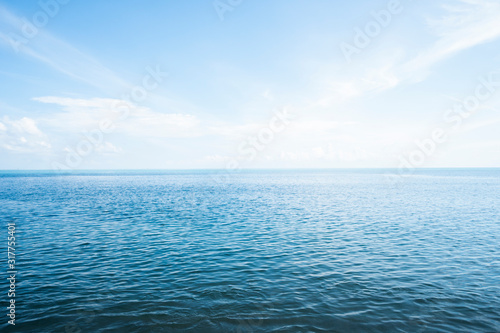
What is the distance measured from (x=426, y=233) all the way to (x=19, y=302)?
35353mm

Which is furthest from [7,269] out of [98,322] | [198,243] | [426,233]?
[426,233]

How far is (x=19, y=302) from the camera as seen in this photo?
14430 mm

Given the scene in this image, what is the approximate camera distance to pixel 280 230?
107 ft

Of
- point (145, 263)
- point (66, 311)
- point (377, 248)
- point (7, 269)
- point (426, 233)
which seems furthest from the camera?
point (426, 233)

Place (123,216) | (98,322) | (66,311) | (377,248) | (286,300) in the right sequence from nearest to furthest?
1. (98,322)
2. (66,311)
3. (286,300)
4. (377,248)
5. (123,216)

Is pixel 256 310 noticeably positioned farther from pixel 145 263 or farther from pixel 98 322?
pixel 145 263

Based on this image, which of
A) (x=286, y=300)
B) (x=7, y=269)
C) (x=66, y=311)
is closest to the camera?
(x=66, y=311)

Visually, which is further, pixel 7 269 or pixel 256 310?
pixel 7 269

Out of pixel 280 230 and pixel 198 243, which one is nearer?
pixel 198 243

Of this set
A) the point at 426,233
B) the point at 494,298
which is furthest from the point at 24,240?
the point at 426,233

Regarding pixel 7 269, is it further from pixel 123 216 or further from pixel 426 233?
pixel 426 233

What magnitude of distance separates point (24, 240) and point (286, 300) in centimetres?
2686

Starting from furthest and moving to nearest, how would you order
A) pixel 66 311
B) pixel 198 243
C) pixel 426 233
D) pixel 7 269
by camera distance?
1. pixel 426 233
2. pixel 198 243
3. pixel 7 269
4. pixel 66 311

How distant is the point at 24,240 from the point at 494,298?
37.1 meters
